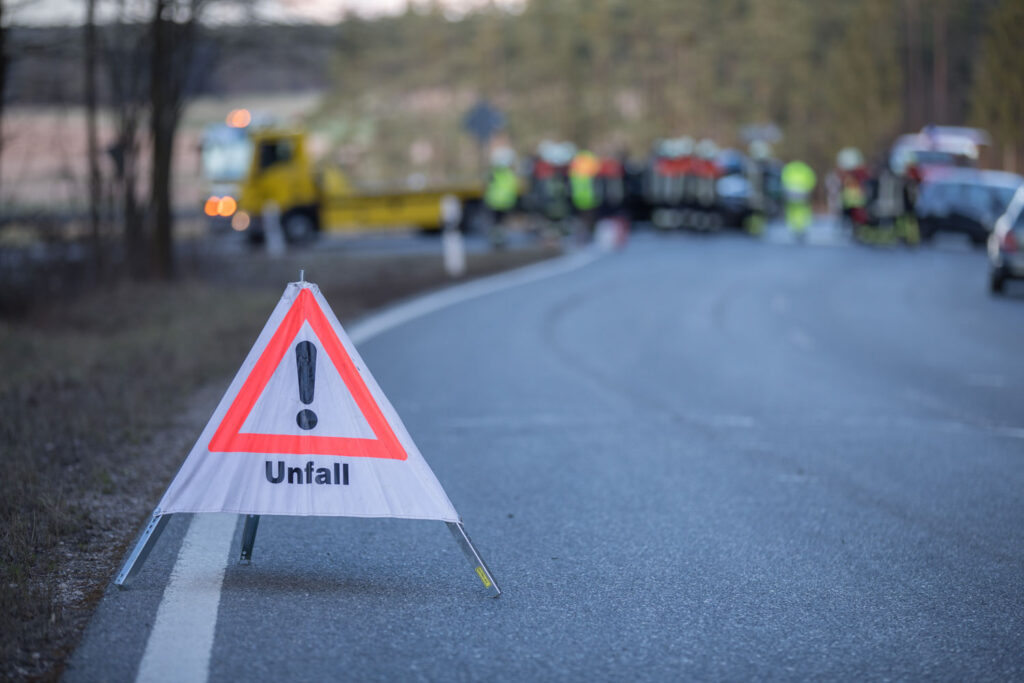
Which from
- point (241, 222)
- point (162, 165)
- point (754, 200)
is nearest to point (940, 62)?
point (754, 200)

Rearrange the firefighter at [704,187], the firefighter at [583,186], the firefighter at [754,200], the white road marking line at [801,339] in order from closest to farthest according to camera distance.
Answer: the white road marking line at [801,339] < the firefighter at [583,186] < the firefighter at [704,187] < the firefighter at [754,200]

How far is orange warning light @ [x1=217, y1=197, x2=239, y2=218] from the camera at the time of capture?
3428 centimetres

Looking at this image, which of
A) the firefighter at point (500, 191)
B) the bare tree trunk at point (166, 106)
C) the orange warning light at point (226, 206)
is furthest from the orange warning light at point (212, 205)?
the bare tree trunk at point (166, 106)

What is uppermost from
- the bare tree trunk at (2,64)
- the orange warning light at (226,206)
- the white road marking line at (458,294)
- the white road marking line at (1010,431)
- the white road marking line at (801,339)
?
the bare tree trunk at (2,64)

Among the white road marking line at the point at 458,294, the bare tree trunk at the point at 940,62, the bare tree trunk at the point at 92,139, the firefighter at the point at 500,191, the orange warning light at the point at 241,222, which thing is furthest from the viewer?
the bare tree trunk at the point at 940,62

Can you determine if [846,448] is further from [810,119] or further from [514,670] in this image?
[810,119]

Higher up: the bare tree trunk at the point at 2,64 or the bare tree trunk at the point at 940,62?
the bare tree trunk at the point at 940,62

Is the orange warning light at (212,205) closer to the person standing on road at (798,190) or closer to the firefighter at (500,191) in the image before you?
the firefighter at (500,191)

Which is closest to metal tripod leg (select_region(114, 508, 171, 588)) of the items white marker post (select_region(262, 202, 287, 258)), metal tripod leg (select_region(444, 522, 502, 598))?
metal tripod leg (select_region(444, 522, 502, 598))

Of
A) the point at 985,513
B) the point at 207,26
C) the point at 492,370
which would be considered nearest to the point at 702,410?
the point at 492,370

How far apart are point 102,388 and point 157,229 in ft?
38.4

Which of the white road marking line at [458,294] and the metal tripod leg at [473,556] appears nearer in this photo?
the metal tripod leg at [473,556]

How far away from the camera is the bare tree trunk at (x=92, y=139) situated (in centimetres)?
1966

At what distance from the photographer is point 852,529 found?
6.55m
